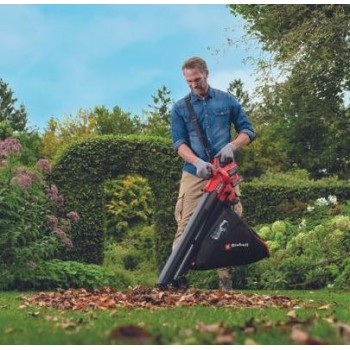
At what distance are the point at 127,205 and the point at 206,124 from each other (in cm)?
1532

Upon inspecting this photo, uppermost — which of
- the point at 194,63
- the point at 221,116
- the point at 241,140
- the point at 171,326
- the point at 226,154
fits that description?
the point at 194,63

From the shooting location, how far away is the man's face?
8258 mm

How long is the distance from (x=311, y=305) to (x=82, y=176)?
8.55m

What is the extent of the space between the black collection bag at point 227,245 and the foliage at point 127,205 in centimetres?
1551

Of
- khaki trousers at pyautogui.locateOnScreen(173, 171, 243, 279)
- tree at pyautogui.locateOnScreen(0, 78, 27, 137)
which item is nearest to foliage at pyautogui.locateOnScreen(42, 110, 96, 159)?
tree at pyautogui.locateOnScreen(0, 78, 27, 137)

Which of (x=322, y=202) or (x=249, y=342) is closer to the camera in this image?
(x=249, y=342)

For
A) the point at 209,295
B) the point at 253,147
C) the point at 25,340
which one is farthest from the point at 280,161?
the point at 25,340

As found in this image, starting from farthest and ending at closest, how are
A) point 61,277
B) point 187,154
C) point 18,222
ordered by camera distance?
point 61,277, point 18,222, point 187,154

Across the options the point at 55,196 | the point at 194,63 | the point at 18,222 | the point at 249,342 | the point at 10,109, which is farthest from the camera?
the point at 10,109

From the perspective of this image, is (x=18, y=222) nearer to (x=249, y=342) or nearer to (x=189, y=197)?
(x=189, y=197)

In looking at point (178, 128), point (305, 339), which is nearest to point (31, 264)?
point (178, 128)

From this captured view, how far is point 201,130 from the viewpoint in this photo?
855cm

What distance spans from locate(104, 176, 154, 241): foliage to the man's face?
15.0 meters

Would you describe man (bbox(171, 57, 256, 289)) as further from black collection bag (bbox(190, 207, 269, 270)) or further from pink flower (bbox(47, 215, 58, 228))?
pink flower (bbox(47, 215, 58, 228))
